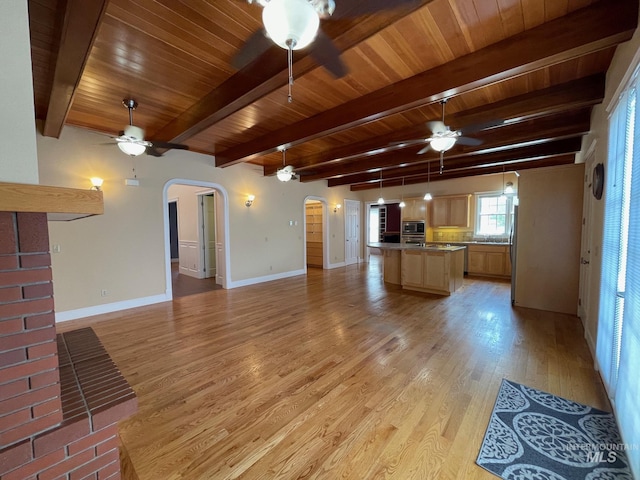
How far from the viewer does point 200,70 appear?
2650mm

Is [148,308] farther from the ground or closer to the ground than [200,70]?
closer to the ground

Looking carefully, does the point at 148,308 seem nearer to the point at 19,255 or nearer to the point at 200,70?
the point at 200,70

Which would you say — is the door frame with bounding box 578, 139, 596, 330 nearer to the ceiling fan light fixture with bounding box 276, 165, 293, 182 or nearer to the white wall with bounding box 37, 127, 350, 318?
the ceiling fan light fixture with bounding box 276, 165, 293, 182

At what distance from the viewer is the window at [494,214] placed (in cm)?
734

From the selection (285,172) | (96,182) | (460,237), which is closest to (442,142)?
(285,172)

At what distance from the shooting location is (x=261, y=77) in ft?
7.91

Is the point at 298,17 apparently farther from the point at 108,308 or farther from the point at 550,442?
the point at 108,308

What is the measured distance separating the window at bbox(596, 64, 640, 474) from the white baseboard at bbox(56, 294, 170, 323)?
6.03 m

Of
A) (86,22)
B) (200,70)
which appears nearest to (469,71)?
(200,70)

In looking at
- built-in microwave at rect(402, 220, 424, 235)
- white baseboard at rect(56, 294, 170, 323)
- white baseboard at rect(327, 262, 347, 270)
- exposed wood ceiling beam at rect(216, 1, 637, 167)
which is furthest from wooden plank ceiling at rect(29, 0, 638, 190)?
white baseboard at rect(327, 262, 347, 270)

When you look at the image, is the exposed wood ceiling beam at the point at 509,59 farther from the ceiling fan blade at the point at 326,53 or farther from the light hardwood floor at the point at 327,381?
the light hardwood floor at the point at 327,381

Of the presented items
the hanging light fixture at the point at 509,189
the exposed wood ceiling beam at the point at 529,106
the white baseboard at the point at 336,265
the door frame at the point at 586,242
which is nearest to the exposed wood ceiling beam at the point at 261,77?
the exposed wood ceiling beam at the point at 529,106

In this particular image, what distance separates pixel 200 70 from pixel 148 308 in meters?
4.00

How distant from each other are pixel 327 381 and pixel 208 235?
20.0 feet
